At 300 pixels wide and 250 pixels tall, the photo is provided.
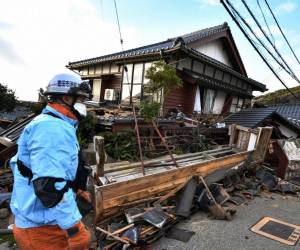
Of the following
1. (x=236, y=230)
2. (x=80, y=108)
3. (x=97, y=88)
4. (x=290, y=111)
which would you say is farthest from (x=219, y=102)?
(x=80, y=108)

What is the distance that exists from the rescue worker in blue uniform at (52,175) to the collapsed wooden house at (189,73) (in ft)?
28.6

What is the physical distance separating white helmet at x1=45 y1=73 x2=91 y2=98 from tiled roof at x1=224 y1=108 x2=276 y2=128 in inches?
371

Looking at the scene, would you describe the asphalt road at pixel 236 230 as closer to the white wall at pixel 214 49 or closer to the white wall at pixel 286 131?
the white wall at pixel 286 131

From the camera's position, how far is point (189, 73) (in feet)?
40.1

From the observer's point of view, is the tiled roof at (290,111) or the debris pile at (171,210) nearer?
the debris pile at (171,210)

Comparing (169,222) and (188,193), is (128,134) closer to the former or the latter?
(188,193)

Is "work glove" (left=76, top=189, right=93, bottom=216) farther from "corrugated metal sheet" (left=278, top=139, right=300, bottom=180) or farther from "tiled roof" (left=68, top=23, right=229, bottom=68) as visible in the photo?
"tiled roof" (left=68, top=23, right=229, bottom=68)

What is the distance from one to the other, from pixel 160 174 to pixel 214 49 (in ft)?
39.3

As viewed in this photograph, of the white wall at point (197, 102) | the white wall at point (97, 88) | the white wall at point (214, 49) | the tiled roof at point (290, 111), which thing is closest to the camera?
the white wall at point (197, 102)

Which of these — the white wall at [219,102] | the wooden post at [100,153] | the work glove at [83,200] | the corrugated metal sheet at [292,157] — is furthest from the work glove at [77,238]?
the white wall at [219,102]

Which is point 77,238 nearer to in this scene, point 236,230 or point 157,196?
point 157,196

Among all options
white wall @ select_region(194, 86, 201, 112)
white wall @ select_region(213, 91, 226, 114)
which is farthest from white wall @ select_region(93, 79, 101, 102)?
white wall @ select_region(213, 91, 226, 114)

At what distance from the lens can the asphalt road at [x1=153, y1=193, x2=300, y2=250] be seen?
4391 millimetres

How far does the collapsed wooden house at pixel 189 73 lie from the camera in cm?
1199
